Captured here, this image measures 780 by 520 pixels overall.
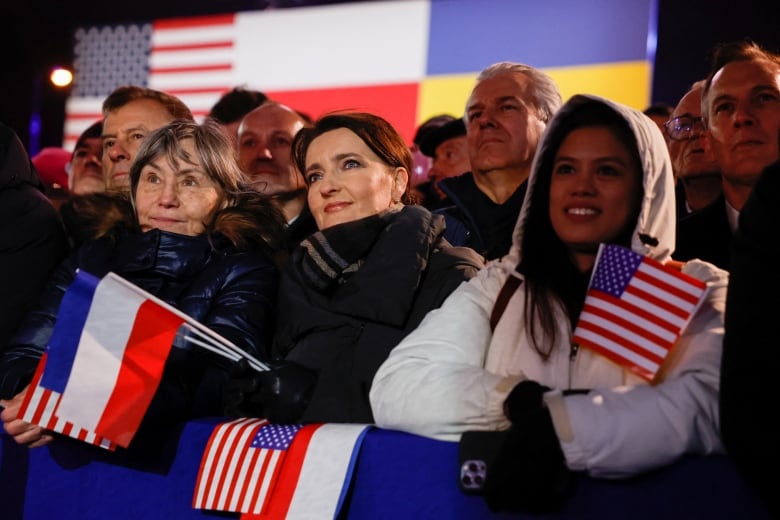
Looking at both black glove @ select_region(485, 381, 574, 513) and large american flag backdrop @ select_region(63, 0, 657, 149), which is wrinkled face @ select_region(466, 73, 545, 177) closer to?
black glove @ select_region(485, 381, 574, 513)

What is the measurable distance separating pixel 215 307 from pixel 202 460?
0.67 meters

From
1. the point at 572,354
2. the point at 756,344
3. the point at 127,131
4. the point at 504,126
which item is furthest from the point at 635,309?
the point at 127,131

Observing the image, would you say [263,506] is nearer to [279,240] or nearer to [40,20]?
[279,240]

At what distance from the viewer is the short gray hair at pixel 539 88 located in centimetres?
428

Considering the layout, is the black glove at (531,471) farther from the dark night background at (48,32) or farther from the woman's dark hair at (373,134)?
the dark night background at (48,32)

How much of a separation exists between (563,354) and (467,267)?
0.66m

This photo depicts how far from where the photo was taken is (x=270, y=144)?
4.86m

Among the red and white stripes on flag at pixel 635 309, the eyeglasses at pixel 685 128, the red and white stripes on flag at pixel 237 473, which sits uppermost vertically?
the eyeglasses at pixel 685 128

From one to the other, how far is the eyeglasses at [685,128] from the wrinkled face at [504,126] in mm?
593

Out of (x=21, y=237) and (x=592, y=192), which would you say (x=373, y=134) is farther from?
(x=21, y=237)

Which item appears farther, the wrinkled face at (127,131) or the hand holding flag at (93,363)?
the wrinkled face at (127,131)

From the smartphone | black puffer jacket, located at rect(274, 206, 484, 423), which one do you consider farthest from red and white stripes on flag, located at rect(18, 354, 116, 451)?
the smartphone

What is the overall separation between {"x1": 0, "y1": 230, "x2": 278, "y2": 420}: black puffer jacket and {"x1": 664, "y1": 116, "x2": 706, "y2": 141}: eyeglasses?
77.9 inches

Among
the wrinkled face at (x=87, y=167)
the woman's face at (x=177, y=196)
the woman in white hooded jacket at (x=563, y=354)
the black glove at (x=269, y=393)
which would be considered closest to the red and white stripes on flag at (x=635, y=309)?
the woman in white hooded jacket at (x=563, y=354)
